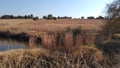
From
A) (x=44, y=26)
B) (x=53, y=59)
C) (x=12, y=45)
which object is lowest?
(x=44, y=26)

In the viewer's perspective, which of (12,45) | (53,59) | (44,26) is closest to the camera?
(53,59)

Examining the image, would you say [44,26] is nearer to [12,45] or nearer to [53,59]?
[12,45]

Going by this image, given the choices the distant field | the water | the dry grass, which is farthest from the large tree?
the dry grass

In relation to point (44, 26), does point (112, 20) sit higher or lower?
higher

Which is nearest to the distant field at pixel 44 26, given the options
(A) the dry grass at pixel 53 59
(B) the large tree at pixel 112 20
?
(B) the large tree at pixel 112 20

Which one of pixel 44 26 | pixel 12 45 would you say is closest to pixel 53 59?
pixel 12 45

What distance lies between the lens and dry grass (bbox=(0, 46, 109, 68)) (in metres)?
11.6

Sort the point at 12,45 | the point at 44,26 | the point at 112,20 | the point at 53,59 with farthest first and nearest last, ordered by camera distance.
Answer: the point at 44,26 → the point at 112,20 → the point at 12,45 → the point at 53,59

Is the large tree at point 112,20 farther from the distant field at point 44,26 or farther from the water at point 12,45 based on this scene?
the water at point 12,45

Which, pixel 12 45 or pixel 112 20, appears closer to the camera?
pixel 12 45

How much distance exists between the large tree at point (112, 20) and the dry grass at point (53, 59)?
46.3 ft

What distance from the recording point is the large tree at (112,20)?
27.5 metres

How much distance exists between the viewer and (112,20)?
28.5 meters

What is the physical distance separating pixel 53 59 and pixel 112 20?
56.5 feet
